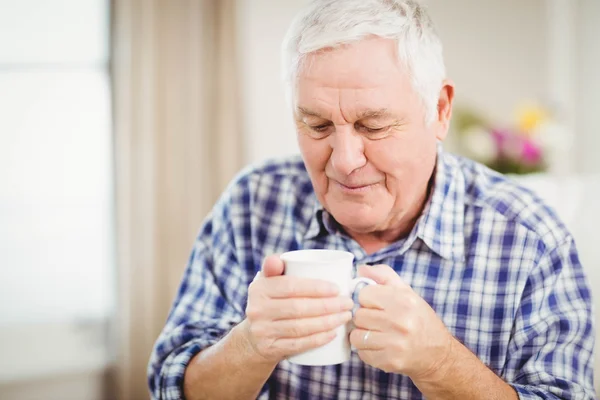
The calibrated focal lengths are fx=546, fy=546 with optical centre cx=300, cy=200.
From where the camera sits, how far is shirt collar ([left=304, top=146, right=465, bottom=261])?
1122mm

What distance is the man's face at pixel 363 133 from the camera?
38.3 inches

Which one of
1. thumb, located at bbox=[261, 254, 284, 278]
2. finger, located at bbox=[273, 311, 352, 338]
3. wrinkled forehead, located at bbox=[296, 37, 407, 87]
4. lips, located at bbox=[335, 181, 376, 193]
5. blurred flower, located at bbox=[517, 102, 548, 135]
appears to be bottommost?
finger, located at bbox=[273, 311, 352, 338]

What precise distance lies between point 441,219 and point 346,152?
0.29m

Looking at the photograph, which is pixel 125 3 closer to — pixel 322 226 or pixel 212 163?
pixel 212 163

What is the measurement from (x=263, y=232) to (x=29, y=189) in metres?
1.62

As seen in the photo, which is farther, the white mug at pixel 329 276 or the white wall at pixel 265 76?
the white wall at pixel 265 76

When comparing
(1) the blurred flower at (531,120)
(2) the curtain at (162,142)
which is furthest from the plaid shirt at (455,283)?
(1) the blurred flower at (531,120)

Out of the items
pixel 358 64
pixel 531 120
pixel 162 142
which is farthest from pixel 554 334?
pixel 162 142

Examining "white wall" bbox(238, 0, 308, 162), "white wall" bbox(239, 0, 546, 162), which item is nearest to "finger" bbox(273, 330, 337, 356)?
"white wall" bbox(238, 0, 308, 162)

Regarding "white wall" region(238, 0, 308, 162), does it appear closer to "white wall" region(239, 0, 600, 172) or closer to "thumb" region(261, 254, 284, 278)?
"white wall" region(239, 0, 600, 172)

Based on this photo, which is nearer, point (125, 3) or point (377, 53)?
point (377, 53)

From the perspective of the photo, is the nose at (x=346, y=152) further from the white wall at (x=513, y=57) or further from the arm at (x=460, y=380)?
the white wall at (x=513, y=57)

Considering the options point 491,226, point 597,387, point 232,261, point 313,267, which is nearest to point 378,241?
point 491,226

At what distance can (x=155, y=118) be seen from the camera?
240cm
